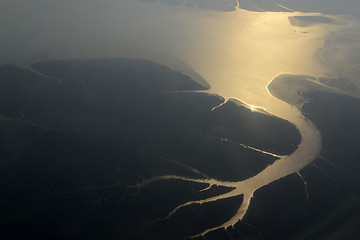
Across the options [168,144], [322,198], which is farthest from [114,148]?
[322,198]

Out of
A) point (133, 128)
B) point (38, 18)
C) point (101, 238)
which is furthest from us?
point (38, 18)

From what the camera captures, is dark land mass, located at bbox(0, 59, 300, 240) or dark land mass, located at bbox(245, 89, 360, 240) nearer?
dark land mass, located at bbox(0, 59, 300, 240)

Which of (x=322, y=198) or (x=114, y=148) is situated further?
(x=114, y=148)

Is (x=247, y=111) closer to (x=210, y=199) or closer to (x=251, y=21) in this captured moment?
(x=210, y=199)

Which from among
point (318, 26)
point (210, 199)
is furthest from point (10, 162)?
point (318, 26)

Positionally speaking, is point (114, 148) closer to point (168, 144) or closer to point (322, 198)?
point (168, 144)
